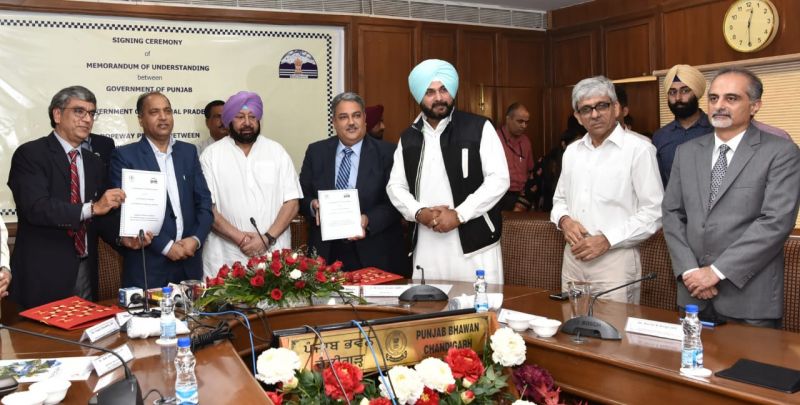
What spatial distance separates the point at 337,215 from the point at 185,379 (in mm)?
1873

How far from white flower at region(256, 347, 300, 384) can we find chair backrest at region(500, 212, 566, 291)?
2.35 m

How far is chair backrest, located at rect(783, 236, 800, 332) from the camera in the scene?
279 cm

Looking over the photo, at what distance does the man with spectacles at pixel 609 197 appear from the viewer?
3.01m

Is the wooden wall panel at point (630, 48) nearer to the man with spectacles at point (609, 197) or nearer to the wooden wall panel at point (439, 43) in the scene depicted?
the wooden wall panel at point (439, 43)

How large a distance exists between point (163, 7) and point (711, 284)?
456 centimetres

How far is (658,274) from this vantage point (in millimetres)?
3461

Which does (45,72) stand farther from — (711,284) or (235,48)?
(711,284)

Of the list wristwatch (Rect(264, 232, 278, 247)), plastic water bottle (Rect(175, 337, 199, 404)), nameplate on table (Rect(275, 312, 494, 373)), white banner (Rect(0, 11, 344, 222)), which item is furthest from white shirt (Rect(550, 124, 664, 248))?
white banner (Rect(0, 11, 344, 222))

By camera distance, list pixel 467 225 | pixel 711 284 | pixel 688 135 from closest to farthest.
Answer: pixel 711 284
pixel 467 225
pixel 688 135

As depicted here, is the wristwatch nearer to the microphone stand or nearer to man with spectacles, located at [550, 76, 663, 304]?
the microphone stand

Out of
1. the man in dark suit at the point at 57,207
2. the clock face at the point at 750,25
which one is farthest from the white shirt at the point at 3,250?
the clock face at the point at 750,25

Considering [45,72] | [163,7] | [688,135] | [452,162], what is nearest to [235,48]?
[163,7]

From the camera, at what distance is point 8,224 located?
5129 millimetres

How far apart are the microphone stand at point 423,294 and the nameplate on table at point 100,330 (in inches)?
40.4
